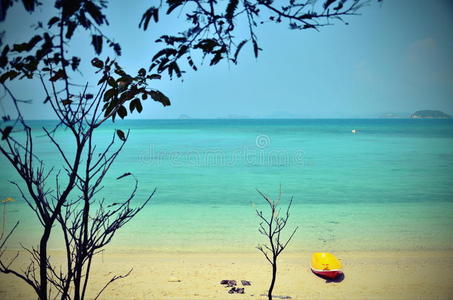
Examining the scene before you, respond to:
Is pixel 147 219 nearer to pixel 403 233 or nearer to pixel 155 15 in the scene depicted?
pixel 403 233

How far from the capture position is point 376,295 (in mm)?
3090

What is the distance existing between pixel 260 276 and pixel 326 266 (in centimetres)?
70

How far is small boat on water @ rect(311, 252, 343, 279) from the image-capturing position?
3.43 metres

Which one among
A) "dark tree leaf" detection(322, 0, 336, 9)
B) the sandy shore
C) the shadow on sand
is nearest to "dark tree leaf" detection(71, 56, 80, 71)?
"dark tree leaf" detection(322, 0, 336, 9)

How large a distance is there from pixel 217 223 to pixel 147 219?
1.31 m

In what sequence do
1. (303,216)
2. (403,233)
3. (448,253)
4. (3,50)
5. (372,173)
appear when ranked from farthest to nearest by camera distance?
(372,173)
(303,216)
(403,233)
(448,253)
(3,50)

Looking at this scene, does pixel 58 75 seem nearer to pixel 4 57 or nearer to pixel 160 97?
pixel 4 57

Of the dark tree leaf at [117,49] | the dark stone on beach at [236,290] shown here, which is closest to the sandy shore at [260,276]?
the dark stone on beach at [236,290]

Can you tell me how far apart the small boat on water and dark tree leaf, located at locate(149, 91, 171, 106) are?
3.10 m

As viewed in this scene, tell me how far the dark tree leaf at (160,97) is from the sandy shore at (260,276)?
8.43 ft

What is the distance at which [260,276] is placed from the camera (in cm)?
350

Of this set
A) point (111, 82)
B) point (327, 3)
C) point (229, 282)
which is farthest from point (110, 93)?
point (229, 282)

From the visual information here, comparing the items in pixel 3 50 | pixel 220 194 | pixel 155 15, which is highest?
pixel 155 15

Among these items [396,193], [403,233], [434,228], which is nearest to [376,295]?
[403,233]
